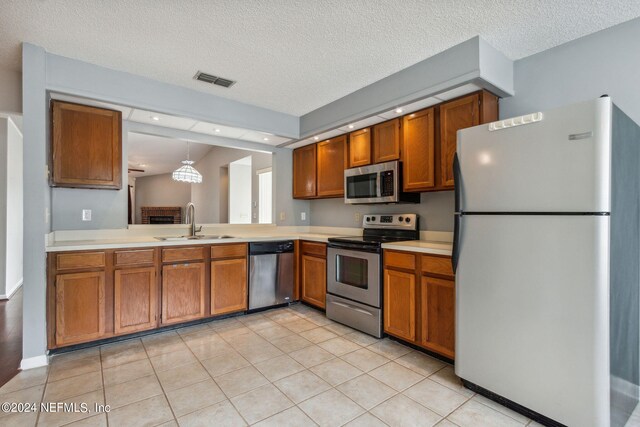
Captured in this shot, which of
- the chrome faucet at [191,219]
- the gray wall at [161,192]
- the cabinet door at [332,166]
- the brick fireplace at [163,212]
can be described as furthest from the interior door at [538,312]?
the gray wall at [161,192]

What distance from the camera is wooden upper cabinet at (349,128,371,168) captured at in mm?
3482

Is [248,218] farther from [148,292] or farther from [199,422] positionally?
[199,422]

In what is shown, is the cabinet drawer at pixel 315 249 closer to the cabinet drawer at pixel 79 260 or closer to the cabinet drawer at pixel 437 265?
the cabinet drawer at pixel 437 265

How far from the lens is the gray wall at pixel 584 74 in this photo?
2.11m

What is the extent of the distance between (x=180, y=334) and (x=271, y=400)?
1485 mm

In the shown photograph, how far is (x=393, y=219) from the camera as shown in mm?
3455

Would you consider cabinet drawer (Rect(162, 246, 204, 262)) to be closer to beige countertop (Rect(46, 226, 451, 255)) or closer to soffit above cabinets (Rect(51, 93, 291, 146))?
beige countertop (Rect(46, 226, 451, 255))

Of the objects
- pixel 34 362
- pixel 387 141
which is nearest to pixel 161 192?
pixel 34 362

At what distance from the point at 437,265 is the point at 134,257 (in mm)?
2608

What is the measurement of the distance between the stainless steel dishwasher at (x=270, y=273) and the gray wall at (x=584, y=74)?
265 cm

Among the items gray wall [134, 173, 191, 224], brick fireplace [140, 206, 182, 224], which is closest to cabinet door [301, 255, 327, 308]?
brick fireplace [140, 206, 182, 224]

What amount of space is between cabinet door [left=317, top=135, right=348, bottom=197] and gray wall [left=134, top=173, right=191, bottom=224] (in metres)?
4.28

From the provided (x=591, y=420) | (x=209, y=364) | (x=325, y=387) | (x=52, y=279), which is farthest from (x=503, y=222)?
(x=52, y=279)

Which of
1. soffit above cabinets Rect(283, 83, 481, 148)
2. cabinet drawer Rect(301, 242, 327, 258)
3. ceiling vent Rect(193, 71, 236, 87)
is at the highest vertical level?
ceiling vent Rect(193, 71, 236, 87)
